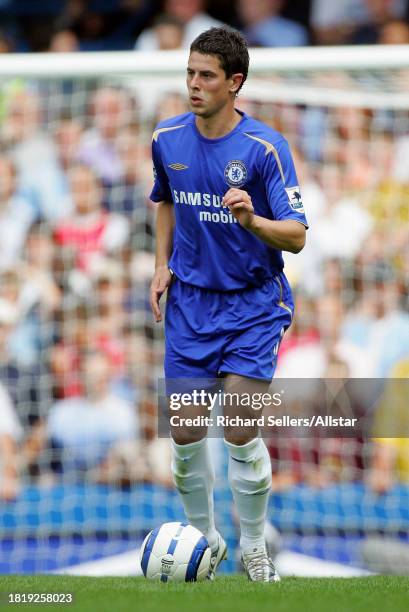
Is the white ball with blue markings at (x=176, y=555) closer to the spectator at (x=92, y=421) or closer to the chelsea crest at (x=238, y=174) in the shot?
the chelsea crest at (x=238, y=174)

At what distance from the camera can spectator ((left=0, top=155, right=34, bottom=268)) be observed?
391 inches

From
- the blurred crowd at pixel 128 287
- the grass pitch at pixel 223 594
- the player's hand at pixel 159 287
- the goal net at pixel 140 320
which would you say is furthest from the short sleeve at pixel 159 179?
the blurred crowd at pixel 128 287

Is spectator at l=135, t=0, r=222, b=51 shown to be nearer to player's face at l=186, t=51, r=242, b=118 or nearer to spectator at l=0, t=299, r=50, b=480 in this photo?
spectator at l=0, t=299, r=50, b=480

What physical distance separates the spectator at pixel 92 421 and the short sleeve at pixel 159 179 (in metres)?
3.34

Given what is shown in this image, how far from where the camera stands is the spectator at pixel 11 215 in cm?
992

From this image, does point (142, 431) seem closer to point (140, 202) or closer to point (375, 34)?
point (140, 202)

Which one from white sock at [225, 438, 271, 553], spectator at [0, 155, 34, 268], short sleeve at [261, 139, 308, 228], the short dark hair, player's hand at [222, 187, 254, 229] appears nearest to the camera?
player's hand at [222, 187, 254, 229]

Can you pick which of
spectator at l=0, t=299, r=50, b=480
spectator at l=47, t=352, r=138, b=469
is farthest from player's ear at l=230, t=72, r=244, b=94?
spectator at l=0, t=299, r=50, b=480

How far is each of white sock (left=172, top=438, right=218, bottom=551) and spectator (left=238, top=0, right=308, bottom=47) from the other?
7875 mm

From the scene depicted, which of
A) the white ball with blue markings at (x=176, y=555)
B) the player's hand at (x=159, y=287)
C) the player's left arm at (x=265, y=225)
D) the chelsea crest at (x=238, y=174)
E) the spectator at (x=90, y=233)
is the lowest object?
the white ball with blue markings at (x=176, y=555)

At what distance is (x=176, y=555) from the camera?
230 inches

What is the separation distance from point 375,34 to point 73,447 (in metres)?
6.07

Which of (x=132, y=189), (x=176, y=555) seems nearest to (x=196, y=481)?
(x=176, y=555)

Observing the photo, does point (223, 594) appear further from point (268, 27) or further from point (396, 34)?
point (268, 27)
